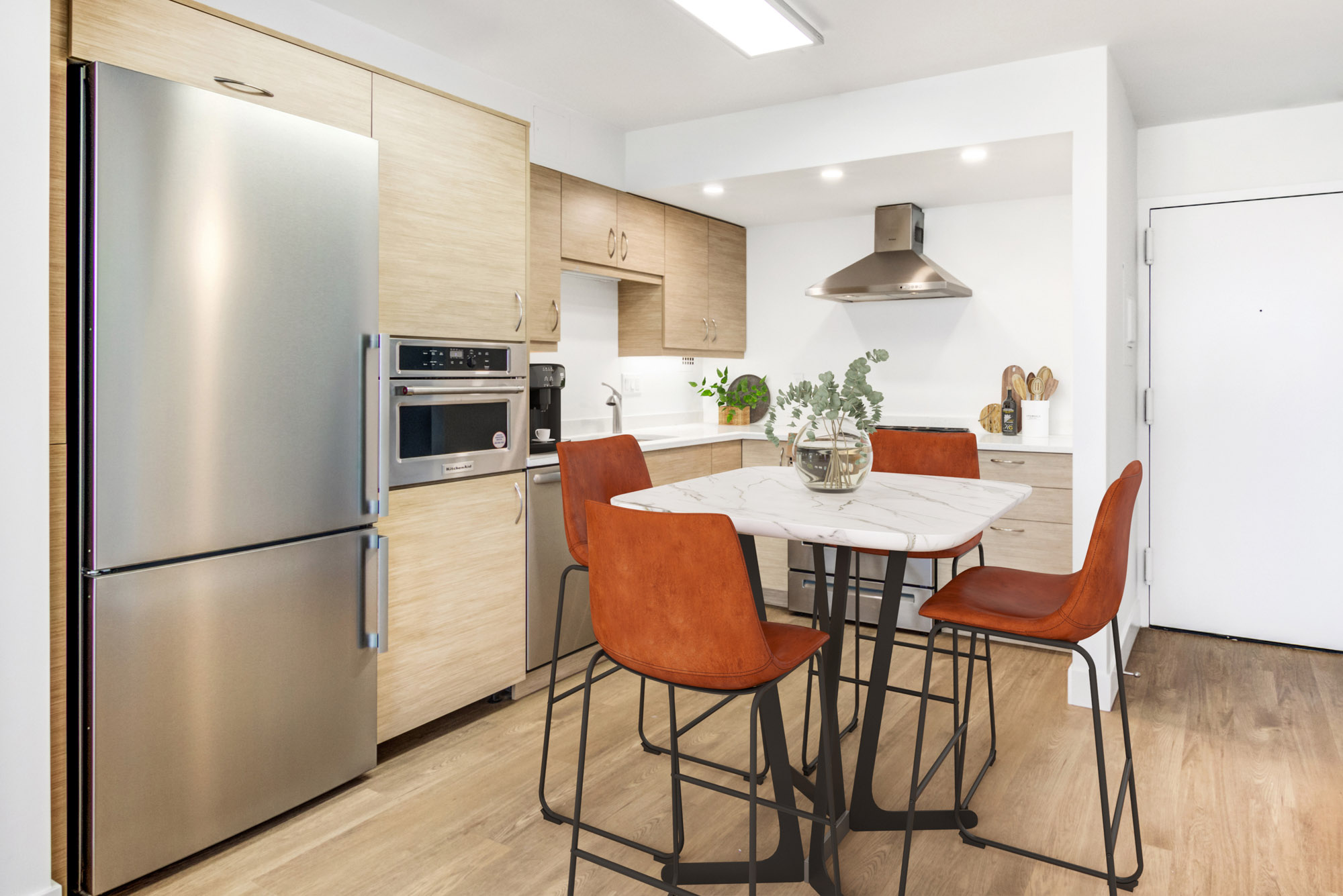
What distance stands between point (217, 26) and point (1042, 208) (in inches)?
148

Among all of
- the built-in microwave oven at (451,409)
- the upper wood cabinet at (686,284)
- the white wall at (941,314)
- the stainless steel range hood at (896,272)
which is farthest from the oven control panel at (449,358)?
the white wall at (941,314)

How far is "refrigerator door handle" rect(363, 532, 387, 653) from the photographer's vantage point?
7.84 feet

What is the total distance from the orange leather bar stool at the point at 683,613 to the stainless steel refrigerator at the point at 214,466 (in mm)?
950

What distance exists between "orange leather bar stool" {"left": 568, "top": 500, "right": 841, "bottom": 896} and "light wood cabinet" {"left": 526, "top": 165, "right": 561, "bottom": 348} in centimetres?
193

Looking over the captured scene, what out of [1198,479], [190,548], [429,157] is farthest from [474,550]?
[1198,479]

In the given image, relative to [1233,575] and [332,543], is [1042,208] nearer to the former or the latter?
[1233,575]

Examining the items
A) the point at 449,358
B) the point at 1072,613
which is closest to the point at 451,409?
the point at 449,358

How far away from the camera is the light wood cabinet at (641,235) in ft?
13.0

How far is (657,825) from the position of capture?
87.2 inches

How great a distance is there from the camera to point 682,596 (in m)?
1.55

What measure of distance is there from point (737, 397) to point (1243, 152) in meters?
2.74

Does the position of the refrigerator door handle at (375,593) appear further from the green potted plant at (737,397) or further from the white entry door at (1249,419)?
the white entry door at (1249,419)

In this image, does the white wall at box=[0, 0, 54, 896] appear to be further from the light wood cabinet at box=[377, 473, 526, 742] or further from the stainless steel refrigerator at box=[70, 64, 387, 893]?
the light wood cabinet at box=[377, 473, 526, 742]

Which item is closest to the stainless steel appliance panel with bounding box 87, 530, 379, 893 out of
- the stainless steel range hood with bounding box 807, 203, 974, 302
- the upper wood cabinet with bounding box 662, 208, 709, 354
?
the upper wood cabinet with bounding box 662, 208, 709, 354
